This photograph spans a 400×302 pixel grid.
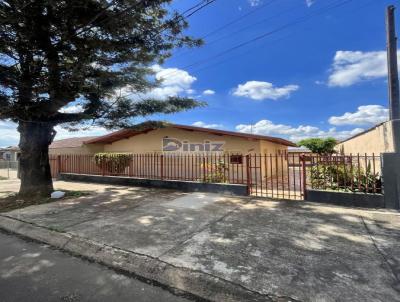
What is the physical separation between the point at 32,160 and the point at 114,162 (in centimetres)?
484

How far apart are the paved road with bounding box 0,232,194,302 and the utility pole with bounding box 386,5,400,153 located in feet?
20.8

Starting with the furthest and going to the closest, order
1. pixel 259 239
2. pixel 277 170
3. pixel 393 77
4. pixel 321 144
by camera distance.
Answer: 1. pixel 321 144
2. pixel 277 170
3. pixel 393 77
4. pixel 259 239

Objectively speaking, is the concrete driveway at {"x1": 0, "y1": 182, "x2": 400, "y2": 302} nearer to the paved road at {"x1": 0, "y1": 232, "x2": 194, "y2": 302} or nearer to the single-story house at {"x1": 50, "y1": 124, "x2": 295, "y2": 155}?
the paved road at {"x1": 0, "y1": 232, "x2": 194, "y2": 302}

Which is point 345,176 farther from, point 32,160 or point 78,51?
point 32,160

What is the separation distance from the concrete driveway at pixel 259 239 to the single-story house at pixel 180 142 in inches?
232

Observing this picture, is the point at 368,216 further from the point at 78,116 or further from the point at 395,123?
the point at 78,116

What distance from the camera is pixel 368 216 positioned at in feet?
19.1

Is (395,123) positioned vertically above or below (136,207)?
above

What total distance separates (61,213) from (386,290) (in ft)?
21.9

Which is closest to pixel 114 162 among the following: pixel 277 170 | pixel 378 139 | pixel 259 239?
pixel 277 170

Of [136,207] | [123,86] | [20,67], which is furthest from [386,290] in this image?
[20,67]

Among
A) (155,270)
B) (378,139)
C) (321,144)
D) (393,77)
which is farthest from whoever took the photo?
(321,144)

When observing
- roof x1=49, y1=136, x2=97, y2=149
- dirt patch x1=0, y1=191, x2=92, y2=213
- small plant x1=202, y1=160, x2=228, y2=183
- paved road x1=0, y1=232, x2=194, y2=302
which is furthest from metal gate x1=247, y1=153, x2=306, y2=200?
roof x1=49, y1=136, x2=97, y2=149

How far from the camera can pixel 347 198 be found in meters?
6.75
